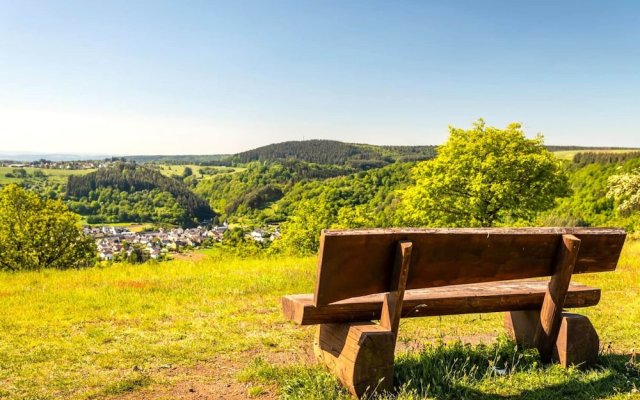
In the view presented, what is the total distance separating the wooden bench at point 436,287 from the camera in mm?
3818

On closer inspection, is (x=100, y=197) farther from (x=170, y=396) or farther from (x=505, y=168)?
(x=170, y=396)

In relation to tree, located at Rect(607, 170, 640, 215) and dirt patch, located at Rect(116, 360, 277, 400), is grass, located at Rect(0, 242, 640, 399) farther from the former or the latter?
tree, located at Rect(607, 170, 640, 215)

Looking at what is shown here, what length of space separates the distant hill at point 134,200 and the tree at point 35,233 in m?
126

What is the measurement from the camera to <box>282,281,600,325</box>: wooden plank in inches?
164

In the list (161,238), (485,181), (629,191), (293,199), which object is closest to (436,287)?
(485,181)

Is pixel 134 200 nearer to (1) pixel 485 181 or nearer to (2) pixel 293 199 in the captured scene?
(2) pixel 293 199

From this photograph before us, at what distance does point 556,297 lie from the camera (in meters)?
4.70

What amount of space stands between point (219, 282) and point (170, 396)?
20.0 ft

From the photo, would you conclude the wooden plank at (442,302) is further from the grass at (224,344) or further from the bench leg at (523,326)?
the grass at (224,344)

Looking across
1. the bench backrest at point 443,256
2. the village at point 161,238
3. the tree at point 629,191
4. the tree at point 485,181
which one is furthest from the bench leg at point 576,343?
the village at point 161,238

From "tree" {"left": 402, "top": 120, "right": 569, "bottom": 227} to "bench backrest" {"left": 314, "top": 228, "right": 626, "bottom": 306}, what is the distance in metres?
22.4

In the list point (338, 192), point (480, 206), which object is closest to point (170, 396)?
point (480, 206)

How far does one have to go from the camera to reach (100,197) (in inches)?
7028

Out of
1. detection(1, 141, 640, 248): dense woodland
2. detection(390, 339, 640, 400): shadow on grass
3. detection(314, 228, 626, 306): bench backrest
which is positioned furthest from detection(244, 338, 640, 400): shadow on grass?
detection(1, 141, 640, 248): dense woodland
